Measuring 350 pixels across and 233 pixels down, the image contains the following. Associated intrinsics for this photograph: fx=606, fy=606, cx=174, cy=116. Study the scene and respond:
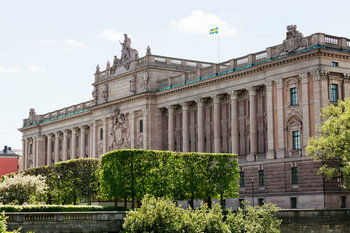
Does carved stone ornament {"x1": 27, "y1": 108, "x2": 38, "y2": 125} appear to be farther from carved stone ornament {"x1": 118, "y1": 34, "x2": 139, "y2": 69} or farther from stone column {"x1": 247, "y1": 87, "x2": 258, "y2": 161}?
stone column {"x1": 247, "y1": 87, "x2": 258, "y2": 161}

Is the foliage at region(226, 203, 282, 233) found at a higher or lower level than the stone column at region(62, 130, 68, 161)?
lower

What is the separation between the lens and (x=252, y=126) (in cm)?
7588

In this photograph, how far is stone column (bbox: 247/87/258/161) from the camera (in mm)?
75375

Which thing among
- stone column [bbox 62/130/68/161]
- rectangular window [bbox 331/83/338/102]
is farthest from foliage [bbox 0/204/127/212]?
stone column [bbox 62/130/68/161]

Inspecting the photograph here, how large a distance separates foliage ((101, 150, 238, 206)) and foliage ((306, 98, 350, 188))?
32.0ft

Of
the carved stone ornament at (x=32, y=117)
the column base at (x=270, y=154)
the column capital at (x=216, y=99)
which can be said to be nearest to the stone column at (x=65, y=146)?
the carved stone ornament at (x=32, y=117)

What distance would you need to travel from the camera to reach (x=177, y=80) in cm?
9119

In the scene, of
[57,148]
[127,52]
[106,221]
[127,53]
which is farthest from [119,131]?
[106,221]

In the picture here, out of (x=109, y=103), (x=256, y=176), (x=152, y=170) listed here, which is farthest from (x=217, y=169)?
(x=109, y=103)

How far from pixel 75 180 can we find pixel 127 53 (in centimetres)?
3208

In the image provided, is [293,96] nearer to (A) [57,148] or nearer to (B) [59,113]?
(A) [57,148]

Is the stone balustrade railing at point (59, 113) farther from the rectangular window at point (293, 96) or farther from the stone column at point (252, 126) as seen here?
the rectangular window at point (293, 96)

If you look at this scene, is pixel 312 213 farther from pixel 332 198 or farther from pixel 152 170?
pixel 152 170

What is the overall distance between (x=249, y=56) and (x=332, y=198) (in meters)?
21.8
